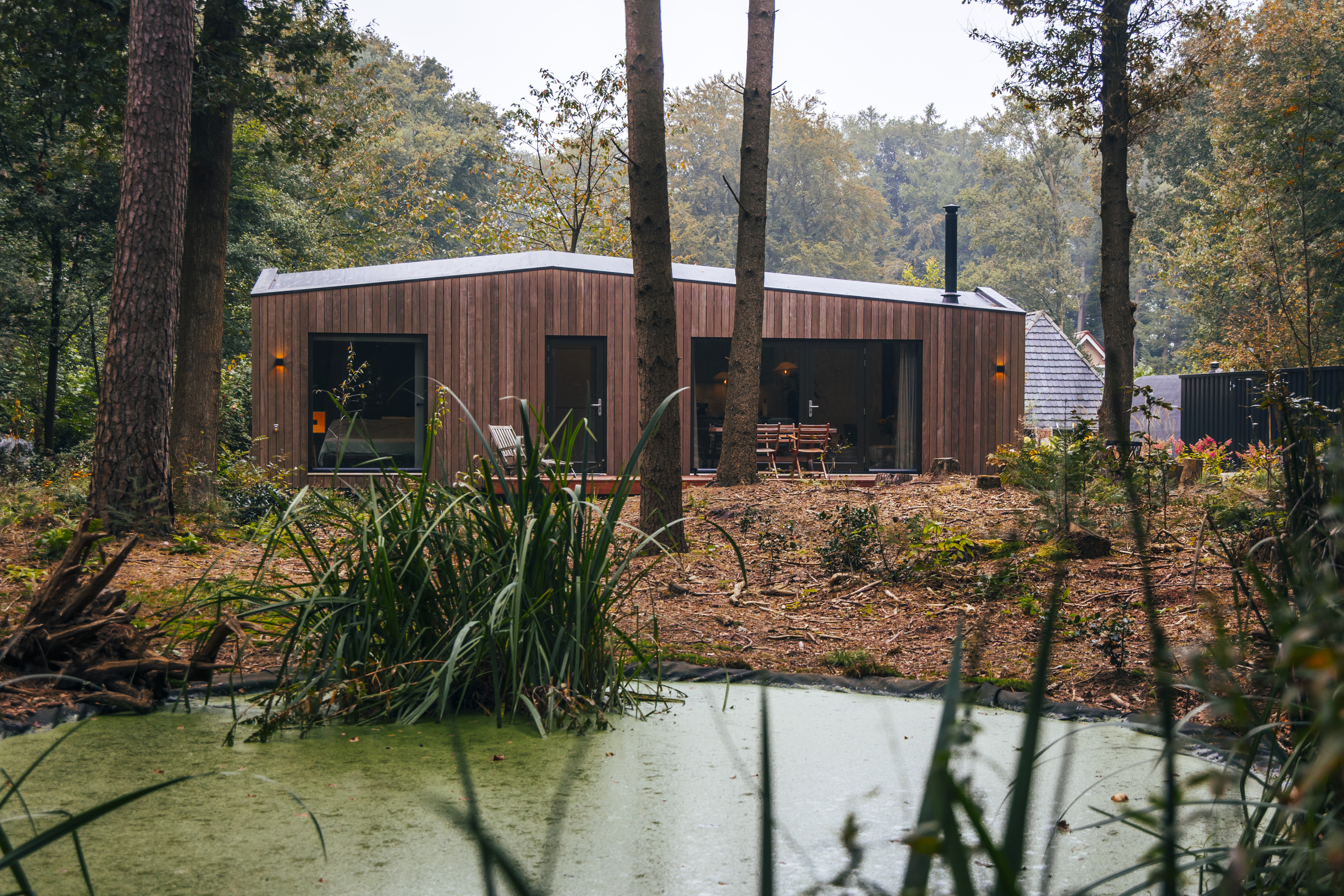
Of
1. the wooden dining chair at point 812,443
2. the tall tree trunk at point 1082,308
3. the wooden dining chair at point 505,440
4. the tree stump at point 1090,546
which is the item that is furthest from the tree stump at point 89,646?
the tall tree trunk at point 1082,308

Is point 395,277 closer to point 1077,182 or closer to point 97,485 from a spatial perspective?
point 97,485

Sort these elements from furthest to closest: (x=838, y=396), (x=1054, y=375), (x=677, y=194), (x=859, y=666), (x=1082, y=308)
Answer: (x=1082, y=308), (x=677, y=194), (x=1054, y=375), (x=838, y=396), (x=859, y=666)

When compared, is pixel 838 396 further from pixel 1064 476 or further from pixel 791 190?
pixel 791 190

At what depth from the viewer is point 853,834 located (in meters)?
0.59

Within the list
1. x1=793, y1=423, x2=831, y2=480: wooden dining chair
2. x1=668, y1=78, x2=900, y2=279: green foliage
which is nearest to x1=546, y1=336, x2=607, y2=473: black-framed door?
x1=793, y1=423, x2=831, y2=480: wooden dining chair

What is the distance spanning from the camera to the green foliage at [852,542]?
487 cm

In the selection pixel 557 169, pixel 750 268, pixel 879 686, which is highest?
pixel 557 169

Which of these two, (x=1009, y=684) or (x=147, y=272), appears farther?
(x=147, y=272)

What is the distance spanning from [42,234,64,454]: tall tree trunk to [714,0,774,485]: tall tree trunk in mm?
7065

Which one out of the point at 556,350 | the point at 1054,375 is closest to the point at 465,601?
the point at 556,350

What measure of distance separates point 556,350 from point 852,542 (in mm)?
7036

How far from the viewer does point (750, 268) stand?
8.59 m

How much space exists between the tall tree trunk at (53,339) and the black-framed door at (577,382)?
5106 mm

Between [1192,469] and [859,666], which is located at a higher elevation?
[1192,469]
